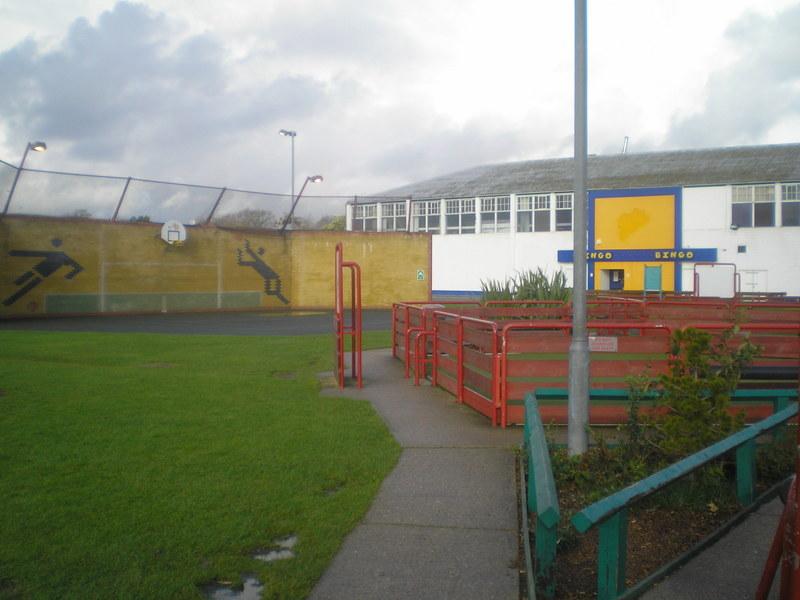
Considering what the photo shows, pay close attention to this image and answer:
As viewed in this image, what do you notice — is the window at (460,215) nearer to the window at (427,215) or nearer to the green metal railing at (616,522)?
the window at (427,215)

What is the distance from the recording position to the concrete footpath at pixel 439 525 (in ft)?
14.3

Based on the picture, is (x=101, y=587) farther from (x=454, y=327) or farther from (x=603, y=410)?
(x=454, y=327)

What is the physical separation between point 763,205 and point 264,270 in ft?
86.0

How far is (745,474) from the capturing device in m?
5.64

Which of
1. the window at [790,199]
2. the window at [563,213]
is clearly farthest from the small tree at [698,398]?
the window at [563,213]

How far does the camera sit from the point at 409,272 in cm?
3622

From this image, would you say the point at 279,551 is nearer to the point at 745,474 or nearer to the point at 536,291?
the point at 745,474

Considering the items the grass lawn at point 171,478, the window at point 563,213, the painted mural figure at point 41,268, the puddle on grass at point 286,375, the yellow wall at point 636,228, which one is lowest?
the grass lawn at point 171,478

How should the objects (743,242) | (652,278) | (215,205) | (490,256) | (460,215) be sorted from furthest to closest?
(460,215)
(490,256)
(743,242)
(652,278)
(215,205)

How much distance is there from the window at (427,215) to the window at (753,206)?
18.7 meters

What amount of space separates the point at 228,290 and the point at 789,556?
99.2 feet

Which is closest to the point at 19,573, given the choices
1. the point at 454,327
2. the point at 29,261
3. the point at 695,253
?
the point at 454,327

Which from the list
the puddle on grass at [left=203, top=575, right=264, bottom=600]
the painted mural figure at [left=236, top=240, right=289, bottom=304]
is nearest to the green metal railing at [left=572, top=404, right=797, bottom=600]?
the puddle on grass at [left=203, top=575, right=264, bottom=600]

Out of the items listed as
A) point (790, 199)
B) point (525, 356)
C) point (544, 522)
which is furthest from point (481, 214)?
point (544, 522)
